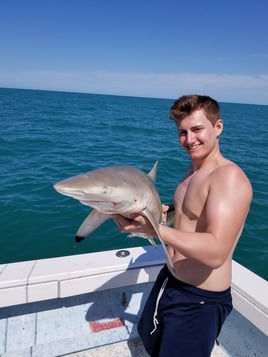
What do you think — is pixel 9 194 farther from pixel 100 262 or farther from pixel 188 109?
pixel 188 109

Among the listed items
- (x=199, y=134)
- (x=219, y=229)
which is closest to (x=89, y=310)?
(x=219, y=229)

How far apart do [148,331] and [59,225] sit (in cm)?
524

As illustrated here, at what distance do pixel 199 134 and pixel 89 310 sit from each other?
257cm

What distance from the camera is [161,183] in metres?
11.6

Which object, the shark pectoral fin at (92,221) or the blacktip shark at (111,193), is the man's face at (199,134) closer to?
the blacktip shark at (111,193)

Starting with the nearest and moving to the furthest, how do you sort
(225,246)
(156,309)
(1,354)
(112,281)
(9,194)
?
(225,246)
(156,309)
(1,354)
(112,281)
(9,194)

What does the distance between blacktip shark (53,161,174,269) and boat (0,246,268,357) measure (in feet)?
3.09

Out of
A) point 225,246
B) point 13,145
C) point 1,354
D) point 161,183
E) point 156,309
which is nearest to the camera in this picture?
point 225,246

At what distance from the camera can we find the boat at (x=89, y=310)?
9.72ft

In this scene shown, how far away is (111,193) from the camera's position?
1950mm

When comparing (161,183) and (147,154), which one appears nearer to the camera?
(161,183)

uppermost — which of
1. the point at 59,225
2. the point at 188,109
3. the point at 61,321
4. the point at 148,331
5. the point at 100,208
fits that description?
the point at 188,109

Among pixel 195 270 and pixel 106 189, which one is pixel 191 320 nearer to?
pixel 195 270

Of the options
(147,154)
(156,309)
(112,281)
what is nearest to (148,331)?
(156,309)
